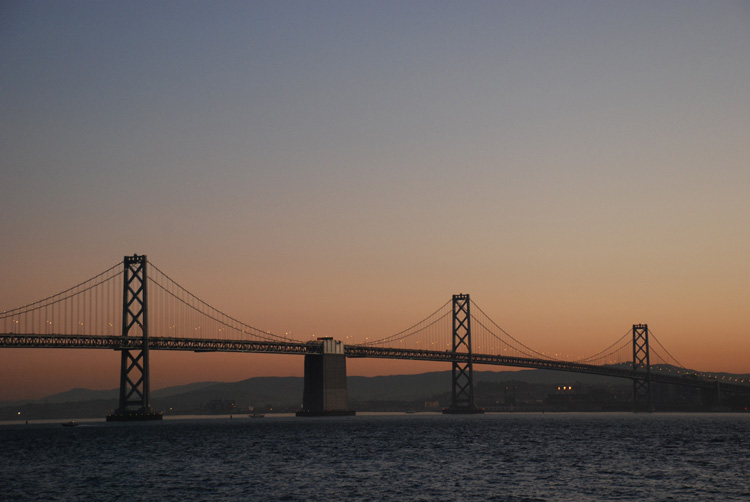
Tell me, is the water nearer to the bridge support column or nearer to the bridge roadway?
the bridge roadway

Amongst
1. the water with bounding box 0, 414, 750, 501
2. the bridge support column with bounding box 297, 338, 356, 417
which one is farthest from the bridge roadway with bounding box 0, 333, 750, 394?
the water with bounding box 0, 414, 750, 501

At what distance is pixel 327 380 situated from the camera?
124062mm

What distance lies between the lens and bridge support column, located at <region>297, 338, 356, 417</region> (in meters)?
124

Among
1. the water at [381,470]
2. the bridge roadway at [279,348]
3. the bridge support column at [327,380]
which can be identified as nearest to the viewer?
the water at [381,470]

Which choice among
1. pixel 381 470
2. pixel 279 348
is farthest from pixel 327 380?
pixel 381 470

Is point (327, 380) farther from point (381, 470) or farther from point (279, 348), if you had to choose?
point (381, 470)

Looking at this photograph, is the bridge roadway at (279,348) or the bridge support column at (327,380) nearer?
the bridge roadway at (279,348)

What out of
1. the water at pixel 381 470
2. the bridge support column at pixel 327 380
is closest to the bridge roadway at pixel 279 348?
the bridge support column at pixel 327 380

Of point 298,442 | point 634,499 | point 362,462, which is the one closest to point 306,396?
point 298,442

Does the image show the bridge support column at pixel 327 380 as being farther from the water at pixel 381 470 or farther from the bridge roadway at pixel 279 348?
the water at pixel 381 470

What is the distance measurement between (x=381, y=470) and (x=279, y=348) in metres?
76.3

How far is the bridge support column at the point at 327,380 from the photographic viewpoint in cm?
12362

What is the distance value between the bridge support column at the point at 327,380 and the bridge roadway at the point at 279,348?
63.2 inches

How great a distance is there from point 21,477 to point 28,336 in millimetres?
54102
